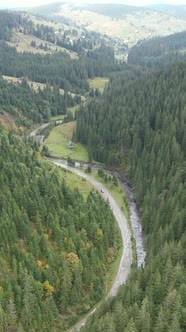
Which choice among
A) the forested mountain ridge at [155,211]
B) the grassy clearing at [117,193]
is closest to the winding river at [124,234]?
the grassy clearing at [117,193]

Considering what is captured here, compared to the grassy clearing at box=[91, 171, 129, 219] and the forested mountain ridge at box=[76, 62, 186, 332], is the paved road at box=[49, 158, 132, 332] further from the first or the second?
the forested mountain ridge at box=[76, 62, 186, 332]

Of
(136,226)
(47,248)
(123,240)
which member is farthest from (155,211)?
(47,248)

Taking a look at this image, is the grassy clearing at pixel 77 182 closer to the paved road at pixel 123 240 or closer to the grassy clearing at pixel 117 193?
the paved road at pixel 123 240

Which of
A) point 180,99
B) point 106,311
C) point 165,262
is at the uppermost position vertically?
point 180,99

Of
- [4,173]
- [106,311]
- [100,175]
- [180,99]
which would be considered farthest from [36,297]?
[180,99]

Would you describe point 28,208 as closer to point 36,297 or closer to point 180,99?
point 36,297

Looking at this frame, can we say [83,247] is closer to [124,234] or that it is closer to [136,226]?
[124,234]

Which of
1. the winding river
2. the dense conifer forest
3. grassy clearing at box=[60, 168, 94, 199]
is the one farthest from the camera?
grassy clearing at box=[60, 168, 94, 199]

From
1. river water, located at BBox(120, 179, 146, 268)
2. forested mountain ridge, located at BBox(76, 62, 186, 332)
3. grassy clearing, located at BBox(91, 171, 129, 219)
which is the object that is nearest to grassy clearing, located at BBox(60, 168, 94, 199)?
grassy clearing, located at BBox(91, 171, 129, 219)
